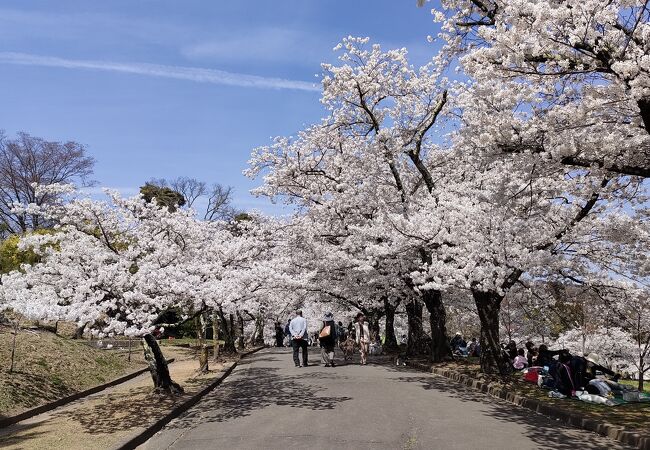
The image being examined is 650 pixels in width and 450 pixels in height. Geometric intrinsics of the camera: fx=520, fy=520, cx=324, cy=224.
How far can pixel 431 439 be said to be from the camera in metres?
6.90

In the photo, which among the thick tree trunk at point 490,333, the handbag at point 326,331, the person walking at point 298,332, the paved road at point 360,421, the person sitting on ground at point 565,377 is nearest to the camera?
the paved road at point 360,421

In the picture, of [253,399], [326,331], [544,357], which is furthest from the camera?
[326,331]

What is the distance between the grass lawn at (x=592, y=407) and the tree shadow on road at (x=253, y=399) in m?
4.00

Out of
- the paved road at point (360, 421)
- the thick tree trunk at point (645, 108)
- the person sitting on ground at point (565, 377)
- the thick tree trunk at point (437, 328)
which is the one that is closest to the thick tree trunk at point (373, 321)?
the thick tree trunk at point (437, 328)

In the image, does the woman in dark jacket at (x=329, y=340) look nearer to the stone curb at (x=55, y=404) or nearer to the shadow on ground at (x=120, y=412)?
the stone curb at (x=55, y=404)

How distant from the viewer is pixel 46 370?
42.2 ft

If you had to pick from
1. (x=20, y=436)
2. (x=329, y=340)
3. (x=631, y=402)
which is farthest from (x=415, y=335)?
(x=20, y=436)

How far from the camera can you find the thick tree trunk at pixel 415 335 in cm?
2047

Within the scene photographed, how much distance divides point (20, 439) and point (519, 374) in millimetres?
12077

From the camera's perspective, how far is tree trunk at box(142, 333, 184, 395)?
34.7ft

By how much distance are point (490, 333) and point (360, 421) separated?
258 inches

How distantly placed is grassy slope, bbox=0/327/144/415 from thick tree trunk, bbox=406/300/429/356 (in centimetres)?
1047

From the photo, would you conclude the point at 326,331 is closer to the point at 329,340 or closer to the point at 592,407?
the point at 329,340

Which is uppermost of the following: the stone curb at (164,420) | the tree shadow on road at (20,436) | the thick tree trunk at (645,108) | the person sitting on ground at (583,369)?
the thick tree trunk at (645,108)
